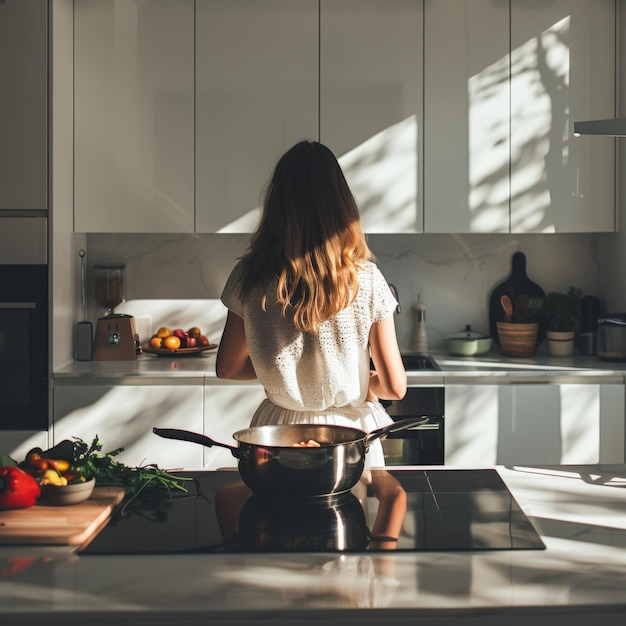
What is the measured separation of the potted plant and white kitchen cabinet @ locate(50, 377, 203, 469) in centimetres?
168

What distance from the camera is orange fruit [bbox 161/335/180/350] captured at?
4.12m

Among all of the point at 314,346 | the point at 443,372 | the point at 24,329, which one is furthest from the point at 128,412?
the point at 314,346

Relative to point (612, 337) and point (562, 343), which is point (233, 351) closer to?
point (612, 337)

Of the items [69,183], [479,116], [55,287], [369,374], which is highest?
[479,116]

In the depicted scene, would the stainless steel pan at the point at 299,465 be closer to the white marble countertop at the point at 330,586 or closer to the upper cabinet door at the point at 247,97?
the white marble countertop at the point at 330,586

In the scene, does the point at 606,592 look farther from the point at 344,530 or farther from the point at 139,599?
the point at 139,599

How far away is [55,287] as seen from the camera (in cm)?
371

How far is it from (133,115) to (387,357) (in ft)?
7.08

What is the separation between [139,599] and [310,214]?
1141 millimetres

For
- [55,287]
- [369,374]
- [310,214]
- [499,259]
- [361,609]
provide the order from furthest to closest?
1. [499,259]
2. [55,287]
3. [369,374]
4. [310,214]
5. [361,609]

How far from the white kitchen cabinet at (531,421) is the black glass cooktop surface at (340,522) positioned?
1.77m

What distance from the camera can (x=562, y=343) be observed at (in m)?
4.20

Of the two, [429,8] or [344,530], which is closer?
[344,530]

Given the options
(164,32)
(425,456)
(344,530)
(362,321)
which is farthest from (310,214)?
(164,32)
